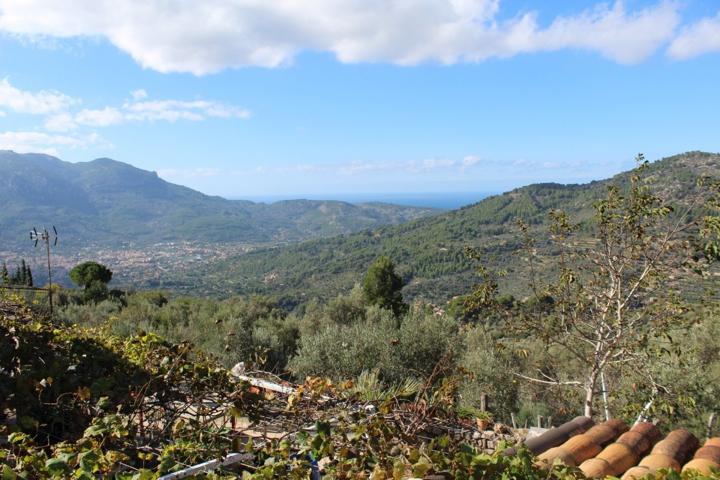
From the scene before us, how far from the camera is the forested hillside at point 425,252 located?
7112cm

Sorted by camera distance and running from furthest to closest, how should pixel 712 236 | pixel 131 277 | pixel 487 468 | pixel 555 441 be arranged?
1. pixel 131 277
2. pixel 712 236
3. pixel 555 441
4. pixel 487 468

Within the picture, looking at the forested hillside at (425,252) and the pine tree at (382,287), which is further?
the forested hillside at (425,252)

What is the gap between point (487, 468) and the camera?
239 centimetres

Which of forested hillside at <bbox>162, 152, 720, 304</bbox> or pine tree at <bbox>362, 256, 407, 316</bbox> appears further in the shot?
forested hillside at <bbox>162, 152, 720, 304</bbox>

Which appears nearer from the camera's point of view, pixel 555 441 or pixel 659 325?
pixel 555 441

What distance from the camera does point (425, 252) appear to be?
9481 cm

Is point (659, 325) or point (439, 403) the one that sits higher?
point (439, 403)

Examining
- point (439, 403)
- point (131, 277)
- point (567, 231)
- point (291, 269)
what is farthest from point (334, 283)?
point (439, 403)

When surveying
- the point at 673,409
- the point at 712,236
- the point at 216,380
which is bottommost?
the point at 673,409

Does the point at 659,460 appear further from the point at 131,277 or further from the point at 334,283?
the point at 131,277

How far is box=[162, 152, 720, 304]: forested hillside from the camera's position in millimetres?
71125

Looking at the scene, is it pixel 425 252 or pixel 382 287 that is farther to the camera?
pixel 425 252

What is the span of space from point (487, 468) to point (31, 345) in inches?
172

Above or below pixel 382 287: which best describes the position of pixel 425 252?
below
